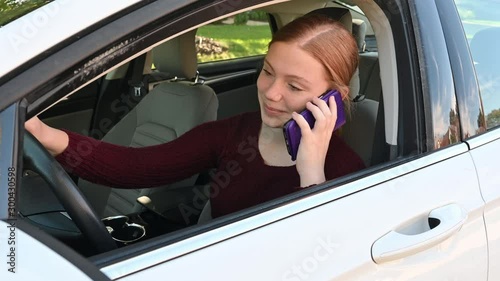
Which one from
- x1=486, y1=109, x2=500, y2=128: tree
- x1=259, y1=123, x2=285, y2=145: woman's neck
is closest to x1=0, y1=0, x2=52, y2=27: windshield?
x1=259, y1=123, x2=285, y2=145: woman's neck

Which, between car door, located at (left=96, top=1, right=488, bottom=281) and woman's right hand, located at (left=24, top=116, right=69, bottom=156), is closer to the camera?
car door, located at (left=96, top=1, right=488, bottom=281)

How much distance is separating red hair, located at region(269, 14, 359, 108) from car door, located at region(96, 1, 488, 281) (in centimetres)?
10

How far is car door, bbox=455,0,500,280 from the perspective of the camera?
166cm

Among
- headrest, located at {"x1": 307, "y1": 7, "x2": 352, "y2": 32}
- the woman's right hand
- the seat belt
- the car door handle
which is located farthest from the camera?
the seat belt

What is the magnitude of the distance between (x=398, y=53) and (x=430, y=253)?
55 cm

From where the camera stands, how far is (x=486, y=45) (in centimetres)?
195

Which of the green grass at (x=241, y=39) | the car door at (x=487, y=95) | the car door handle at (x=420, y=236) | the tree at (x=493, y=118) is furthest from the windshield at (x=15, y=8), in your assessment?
the green grass at (x=241, y=39)

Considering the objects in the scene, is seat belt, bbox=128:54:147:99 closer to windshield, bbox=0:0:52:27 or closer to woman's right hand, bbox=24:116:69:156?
woman's right hand, bbox=24:116:69:156

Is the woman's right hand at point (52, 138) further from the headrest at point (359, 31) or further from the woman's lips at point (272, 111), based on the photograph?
the headrest at point (359, 31)

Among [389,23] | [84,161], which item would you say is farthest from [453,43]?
[84,161]

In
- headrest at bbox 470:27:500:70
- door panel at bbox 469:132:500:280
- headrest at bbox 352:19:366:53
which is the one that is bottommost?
door panel at bbox 469:132:500:280

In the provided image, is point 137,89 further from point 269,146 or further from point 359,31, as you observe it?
point 269,146

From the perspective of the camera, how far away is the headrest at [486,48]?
1.85m

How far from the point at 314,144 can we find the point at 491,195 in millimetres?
501
